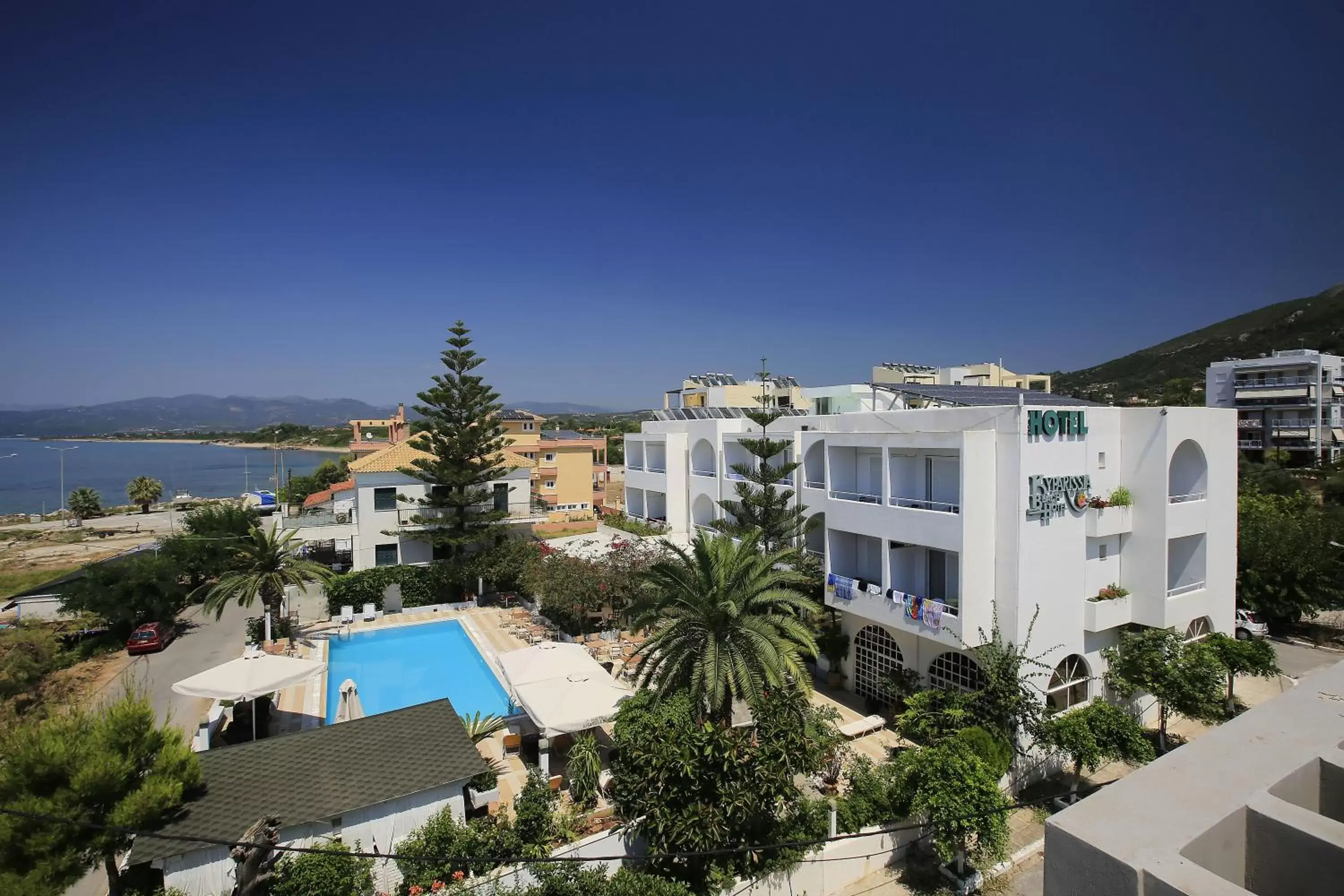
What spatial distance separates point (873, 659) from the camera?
47.9 ft

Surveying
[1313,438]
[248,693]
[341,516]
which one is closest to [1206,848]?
[248,693]

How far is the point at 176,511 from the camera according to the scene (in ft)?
166

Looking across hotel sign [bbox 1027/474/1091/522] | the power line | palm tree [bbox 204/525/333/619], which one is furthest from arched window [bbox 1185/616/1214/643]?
palm tree [bbox 204/525/333/619]

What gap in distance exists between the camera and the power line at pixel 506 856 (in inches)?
245

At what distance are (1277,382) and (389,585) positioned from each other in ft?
187

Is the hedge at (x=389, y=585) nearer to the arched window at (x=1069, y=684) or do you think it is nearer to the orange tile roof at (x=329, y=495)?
the orange tile roof at (x=329, y=495)

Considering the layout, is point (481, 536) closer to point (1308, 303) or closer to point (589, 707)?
point (589, 707)

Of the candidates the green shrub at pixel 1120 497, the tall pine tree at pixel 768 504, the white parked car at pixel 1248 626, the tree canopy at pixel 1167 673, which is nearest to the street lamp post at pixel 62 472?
the tall pine tree at pixel 768 504

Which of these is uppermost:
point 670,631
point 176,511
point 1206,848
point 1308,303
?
point 1308,303

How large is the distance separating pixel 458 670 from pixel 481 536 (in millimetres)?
6605

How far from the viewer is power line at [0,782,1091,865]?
6.22 metres

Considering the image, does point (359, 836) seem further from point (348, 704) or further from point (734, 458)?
point (734, 458)

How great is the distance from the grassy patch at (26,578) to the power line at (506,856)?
26.8 meters

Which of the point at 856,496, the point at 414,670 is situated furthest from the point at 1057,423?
the point at 414,670
